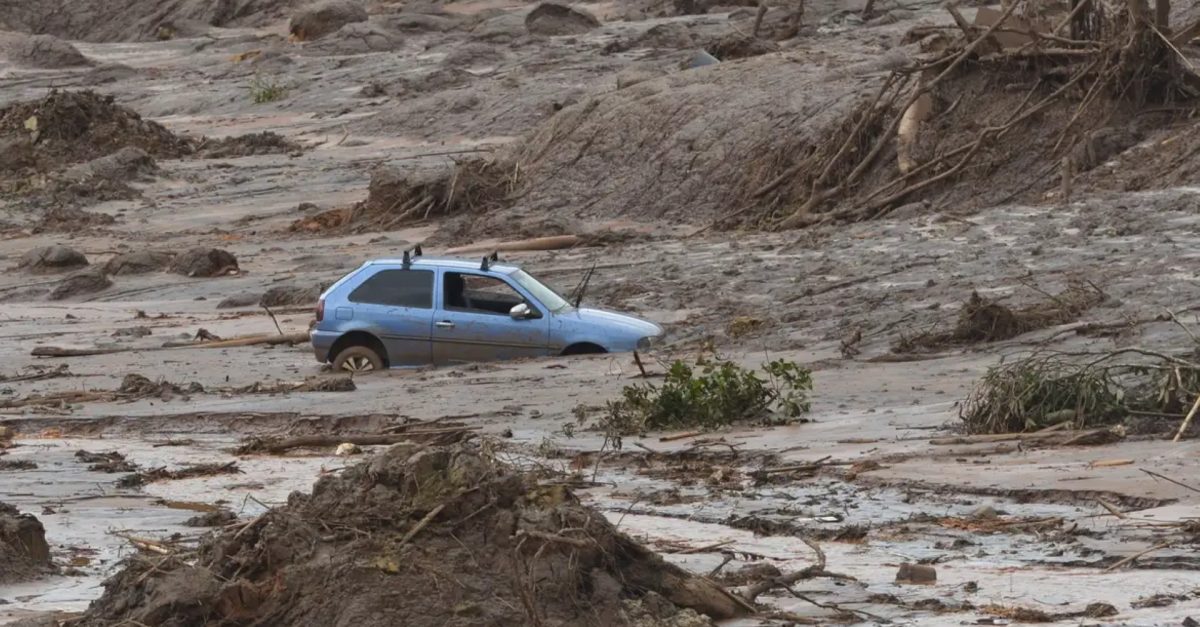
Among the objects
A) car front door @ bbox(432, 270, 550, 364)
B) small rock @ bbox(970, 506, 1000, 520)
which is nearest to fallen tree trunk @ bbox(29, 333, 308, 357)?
car front door @ bbox(432, 270, 550, 364)

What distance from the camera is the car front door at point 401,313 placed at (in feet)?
63.7

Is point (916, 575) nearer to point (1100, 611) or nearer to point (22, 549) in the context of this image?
point (1100, 611)

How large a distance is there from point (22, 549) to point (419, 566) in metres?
2.93

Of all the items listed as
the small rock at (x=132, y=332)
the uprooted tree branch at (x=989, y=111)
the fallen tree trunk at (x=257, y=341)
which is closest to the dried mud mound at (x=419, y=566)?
the fallen tree trunk at (x=257, y=341)

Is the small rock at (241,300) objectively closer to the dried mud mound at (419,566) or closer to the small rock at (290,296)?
the small rock at (290,296)

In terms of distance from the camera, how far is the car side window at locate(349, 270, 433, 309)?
19.4 metres

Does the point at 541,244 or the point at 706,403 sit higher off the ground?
the point at 706,403

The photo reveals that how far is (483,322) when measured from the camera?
Result: 1939cm

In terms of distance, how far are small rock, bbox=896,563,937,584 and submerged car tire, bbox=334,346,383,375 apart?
1087cm

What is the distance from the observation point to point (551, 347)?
19.2 meters

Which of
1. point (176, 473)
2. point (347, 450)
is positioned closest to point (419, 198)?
point (347, 450)

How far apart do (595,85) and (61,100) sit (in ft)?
38.3

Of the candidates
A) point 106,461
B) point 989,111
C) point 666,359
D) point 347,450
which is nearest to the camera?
point 347,450

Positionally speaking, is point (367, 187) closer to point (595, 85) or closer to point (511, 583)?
point (595, 85)
